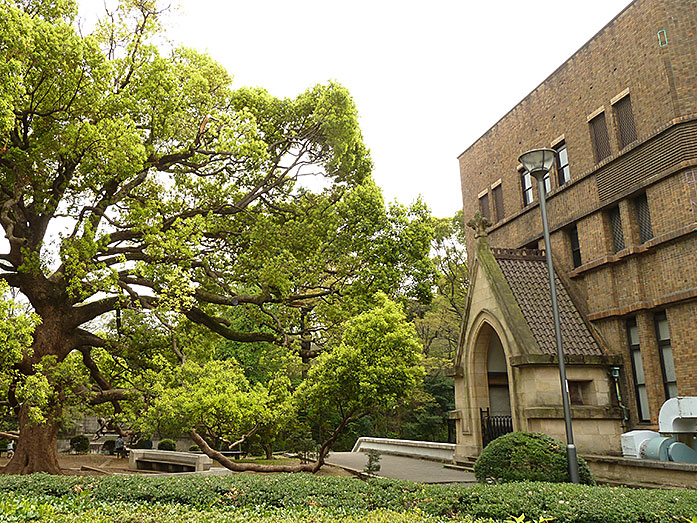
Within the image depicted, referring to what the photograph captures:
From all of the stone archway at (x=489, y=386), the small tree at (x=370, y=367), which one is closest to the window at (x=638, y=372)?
the stone archway at (x=489, y=386)

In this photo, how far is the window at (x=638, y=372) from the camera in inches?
578

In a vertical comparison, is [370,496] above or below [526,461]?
below

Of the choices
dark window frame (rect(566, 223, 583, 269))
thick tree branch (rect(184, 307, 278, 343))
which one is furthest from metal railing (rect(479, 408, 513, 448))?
thick tree branch (rect(184, 307, 278, 343))

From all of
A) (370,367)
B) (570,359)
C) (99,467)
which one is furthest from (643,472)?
(99,467)

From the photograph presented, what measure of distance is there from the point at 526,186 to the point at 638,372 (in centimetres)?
790

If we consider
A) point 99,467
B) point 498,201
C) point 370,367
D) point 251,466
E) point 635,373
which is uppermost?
point 498,201

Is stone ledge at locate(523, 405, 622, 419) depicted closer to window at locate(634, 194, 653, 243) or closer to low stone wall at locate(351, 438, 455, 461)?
window at locate(634, 194, 653, 243)

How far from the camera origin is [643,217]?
49.8 ft

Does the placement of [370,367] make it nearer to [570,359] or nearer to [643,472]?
[570,359]

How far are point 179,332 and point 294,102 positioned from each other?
27.2 feet

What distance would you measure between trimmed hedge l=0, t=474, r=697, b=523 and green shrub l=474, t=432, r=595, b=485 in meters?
1.49

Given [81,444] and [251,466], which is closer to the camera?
[251,466]

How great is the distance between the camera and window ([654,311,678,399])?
13836 millimetres

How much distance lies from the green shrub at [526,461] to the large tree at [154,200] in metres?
6.99
